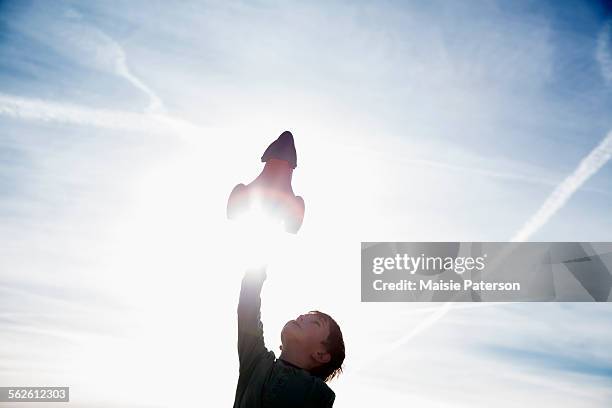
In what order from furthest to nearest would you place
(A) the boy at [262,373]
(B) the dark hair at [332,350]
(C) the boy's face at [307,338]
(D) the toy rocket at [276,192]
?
(B) the dark hair at [332,350] → (C) the boy's face at [307,338] → (D) the toy rocket at [276,192] → (A) the boy at [262,373]

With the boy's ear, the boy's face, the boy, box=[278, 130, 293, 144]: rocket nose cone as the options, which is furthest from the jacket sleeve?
box=[278, 130, 293, 144]: rocket nose cone

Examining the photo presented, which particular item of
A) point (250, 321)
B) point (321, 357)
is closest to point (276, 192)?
point (250, 321)

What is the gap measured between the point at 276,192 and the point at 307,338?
4.39 ft

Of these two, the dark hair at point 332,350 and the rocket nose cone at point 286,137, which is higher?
the rocket nose cone at point 286,137

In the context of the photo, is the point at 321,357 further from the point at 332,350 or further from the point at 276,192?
the point at 276,192

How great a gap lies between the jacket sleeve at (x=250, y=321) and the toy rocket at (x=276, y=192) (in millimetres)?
474

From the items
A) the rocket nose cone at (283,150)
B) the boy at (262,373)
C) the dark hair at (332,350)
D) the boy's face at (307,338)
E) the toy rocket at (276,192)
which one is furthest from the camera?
the dark hair at (332,350)

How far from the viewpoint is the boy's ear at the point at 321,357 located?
492 cm

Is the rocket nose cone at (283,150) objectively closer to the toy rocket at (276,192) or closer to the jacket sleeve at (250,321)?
the toy rocket at (276,192)

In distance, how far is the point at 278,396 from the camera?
4.27 meters

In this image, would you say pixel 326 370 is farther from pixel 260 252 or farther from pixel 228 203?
pixel 228 203

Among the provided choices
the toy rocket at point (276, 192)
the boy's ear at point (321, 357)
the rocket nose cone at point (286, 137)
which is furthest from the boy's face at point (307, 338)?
the rocket nose cone at point (286, 137)

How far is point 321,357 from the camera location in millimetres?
4941

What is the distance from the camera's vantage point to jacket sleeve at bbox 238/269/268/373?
4.38 meters
